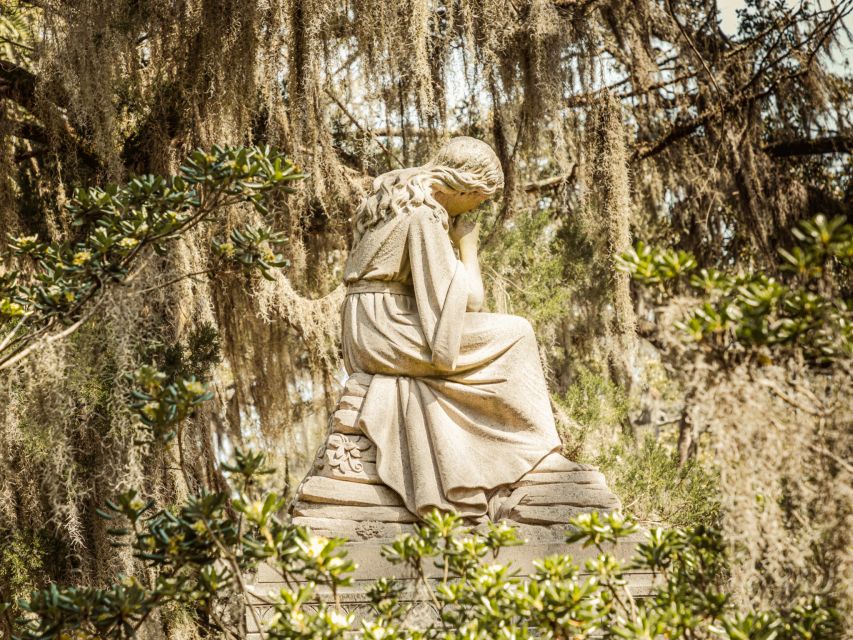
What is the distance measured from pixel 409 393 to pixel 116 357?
2160mm

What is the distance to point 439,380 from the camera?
4371mm

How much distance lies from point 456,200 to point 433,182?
0.15 meters

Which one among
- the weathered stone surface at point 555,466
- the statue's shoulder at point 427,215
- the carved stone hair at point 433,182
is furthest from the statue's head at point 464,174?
the weathered stone surface at point 555,466

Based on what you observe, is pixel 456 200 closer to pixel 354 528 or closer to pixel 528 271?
pixel 354 528

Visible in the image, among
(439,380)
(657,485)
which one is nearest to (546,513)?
(439,380)

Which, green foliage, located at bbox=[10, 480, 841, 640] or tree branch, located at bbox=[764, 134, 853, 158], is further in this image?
tree branch, located at bbox=[764, 134, 853, 158]

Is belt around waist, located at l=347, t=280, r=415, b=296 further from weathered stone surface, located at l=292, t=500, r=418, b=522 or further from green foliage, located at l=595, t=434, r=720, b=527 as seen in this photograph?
green foliage, located at l=595, t=434, r=720, b=527

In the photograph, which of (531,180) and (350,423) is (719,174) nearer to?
(531,180)

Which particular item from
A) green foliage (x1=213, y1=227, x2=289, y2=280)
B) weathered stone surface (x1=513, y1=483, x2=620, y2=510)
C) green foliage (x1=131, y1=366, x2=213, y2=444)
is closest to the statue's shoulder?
green foliage (x1=213, y1=227, x2=289, y2=280)

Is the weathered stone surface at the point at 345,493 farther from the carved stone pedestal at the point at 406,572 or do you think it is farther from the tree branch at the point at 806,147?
the tree branch at the point at 806,147

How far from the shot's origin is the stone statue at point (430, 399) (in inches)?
163

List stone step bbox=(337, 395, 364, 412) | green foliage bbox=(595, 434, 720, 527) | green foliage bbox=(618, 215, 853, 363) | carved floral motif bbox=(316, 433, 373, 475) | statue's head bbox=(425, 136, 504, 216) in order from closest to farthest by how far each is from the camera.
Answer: green foliage bbox=(618, 215, 853, 363), carved floral motif bbox=(316, 433, 373, 475), stone step bbox=(337, 395, 364, 412), statue's head bbox=(425, 136, 504, 216), green foliage bbox=(595, 434, 720, 527)

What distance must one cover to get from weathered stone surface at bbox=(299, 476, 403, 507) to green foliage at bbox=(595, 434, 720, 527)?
3.29 m

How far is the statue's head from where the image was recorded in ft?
15.3
